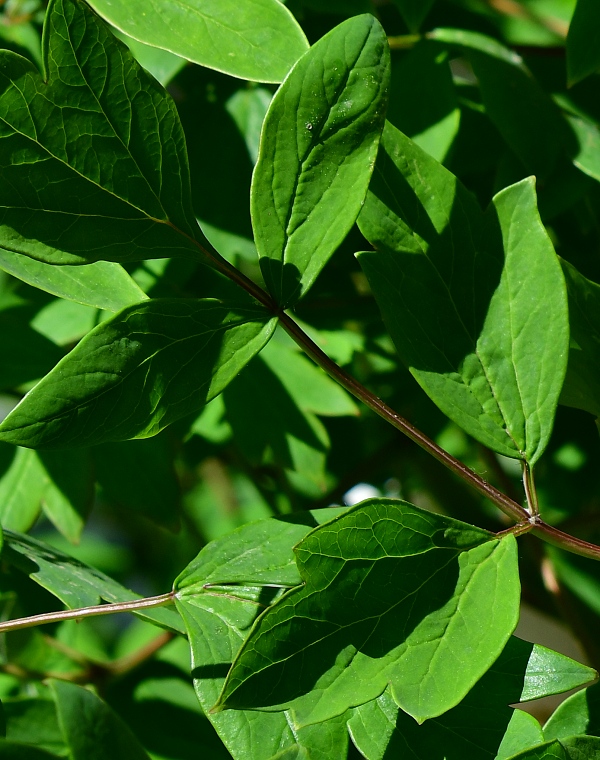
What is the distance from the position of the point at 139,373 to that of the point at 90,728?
0.85 feet

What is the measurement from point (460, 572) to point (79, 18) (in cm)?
35

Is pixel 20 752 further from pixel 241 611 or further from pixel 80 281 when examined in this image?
pixel 80 281

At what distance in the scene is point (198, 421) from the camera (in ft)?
2.62

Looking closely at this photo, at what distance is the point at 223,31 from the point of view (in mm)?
526

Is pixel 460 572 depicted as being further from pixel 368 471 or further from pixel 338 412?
pixel 368 471

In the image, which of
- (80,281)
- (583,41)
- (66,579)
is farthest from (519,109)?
(66,579)

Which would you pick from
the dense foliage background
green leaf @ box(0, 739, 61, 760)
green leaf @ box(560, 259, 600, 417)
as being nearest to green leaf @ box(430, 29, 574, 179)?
the dense foliage background

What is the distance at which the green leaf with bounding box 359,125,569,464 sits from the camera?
475 mm

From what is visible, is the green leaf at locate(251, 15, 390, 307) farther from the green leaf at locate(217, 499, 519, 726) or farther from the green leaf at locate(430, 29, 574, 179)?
the green leaf at locate(430, 29, 574, 179)

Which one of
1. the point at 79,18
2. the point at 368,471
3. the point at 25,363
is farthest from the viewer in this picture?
the point at 368,471

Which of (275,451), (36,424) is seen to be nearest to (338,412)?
(275,451)

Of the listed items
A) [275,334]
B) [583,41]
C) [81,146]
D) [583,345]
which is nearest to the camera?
[81,146]

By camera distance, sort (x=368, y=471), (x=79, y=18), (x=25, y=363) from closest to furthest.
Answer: (x=79, y=18) < (x=25, y=363) < (x=368, y=471)

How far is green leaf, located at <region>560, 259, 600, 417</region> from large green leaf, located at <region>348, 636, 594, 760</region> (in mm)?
158
